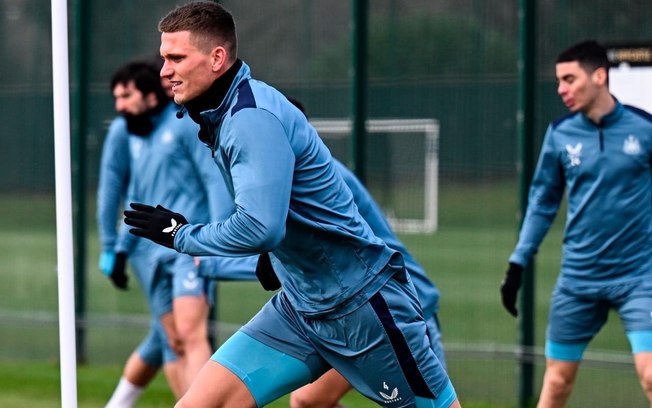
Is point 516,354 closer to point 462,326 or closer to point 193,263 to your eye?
point 462,326

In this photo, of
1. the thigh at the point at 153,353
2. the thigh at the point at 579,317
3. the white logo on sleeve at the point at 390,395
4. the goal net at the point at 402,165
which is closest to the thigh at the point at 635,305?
the thigh at the point at 579,317

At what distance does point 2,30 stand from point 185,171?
177 inches

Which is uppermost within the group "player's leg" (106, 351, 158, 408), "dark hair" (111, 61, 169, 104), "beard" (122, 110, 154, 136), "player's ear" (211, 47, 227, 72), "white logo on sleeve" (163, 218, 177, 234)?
"player's ear" (211, 47, 227, 72)

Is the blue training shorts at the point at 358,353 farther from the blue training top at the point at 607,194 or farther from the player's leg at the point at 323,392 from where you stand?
the blue training top at the point at 607,194

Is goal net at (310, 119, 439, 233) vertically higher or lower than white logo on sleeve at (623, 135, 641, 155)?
lower

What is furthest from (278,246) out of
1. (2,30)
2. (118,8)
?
(2,30)

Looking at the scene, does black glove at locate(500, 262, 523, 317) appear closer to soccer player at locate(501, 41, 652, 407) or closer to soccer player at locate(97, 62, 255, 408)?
soccer player at locate(501, 41, 652, 407)

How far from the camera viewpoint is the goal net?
9.62 metres

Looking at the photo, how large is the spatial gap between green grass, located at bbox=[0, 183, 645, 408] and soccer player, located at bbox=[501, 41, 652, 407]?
1.50 metres

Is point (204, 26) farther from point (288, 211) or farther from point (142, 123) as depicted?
point (142, 123)

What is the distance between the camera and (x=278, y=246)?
5199 millimetres

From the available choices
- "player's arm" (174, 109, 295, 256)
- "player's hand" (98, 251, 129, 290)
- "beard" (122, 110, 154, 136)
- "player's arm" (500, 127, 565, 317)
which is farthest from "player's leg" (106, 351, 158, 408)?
"player's arm" (174, 109, 295, 256)

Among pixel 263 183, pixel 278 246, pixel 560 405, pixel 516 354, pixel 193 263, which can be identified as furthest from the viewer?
pixel 516 354

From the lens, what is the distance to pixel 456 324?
9438 mm
